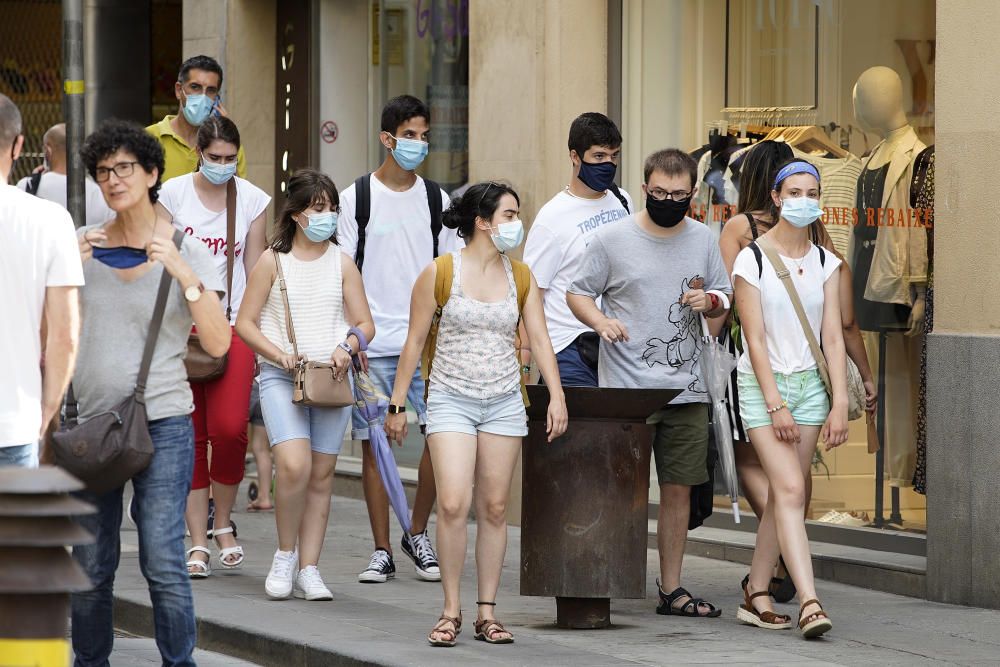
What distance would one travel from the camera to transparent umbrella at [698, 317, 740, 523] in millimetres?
7758

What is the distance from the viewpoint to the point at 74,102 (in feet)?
30.2

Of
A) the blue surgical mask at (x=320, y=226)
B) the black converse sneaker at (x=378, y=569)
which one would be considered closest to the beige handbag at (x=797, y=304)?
the blue surgical mask at (x=320, y=226)

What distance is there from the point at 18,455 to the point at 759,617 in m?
3.32

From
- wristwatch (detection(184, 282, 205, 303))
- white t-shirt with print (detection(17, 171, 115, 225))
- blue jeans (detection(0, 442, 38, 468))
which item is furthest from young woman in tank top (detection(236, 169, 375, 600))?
blue jeans (detection(0, 442, 38, 468))

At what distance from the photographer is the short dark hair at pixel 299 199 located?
26.9ft

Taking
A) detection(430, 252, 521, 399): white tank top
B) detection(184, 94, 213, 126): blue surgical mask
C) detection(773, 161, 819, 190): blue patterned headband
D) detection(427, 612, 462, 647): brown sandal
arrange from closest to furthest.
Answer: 1. detection(427, 612, 462, 647): brown sandal
2. detection(430, 252, 521, 399): white tank top
3. detection(773, 161, 819, 190): blue patterned headband
4. detection(184, 94, 213, 126): blue surgical mask

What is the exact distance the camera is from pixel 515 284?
7398 mm

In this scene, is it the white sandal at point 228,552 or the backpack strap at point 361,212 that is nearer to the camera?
the backpack strap at point 361,212

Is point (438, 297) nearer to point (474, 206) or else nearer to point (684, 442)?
point (474, 206)

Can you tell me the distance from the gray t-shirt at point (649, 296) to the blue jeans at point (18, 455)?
2.75 meters

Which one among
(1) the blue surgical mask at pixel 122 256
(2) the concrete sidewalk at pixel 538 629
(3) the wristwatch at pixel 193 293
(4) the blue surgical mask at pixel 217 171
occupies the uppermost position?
(4) the blue surgical mask at pixel 217 171

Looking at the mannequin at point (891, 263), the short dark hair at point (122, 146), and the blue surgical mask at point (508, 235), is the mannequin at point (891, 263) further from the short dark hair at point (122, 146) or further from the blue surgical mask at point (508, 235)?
→ the short dark hair at point (122, 146)

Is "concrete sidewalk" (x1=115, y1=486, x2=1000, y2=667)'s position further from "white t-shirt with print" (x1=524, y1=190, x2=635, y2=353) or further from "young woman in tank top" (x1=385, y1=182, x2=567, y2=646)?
"white t-shirt with print" (x1=524, y1=190, x2=635, y2=353)

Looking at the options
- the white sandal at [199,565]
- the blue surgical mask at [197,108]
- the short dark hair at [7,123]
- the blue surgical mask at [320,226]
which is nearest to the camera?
the short dark hair at [7,123]
